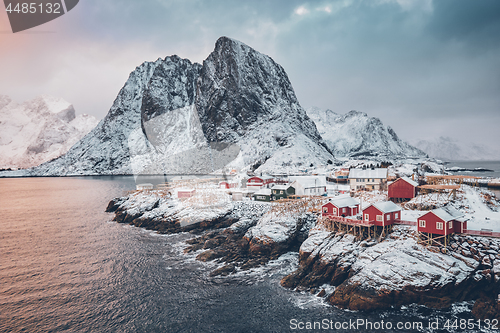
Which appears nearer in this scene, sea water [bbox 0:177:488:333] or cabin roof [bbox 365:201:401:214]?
sea water [bbox 0:177:488:333]

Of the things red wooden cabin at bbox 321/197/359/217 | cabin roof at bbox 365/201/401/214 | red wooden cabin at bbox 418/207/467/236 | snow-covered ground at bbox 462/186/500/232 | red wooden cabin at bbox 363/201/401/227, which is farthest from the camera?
red wooden cabin at bbox 321/197/359/217

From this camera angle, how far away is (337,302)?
2377 cm

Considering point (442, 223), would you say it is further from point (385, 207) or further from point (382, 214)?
point (385, 207)

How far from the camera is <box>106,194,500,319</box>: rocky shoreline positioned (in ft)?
75.3

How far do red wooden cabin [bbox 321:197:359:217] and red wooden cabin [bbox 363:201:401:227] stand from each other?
148 inches

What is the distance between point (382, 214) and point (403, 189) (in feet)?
53.1

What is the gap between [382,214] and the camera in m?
31.0

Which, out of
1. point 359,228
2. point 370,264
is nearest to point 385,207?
point 359,228

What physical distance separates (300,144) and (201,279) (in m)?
130

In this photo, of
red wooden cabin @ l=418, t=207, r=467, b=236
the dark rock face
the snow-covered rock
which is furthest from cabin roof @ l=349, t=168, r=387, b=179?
the dark rock face

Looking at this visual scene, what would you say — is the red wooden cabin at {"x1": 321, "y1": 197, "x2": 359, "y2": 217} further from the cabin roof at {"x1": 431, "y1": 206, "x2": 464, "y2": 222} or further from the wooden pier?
the cabin roof at {"x1": 431, "y1": 206, "x2": 464, "y2": 222}

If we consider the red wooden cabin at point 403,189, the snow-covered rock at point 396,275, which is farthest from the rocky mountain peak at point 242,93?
the snow-covered rock at point 396,275

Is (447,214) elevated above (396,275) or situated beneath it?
elevated above

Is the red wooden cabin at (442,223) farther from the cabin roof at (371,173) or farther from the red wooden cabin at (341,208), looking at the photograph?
the cabin roof at (371,173)
